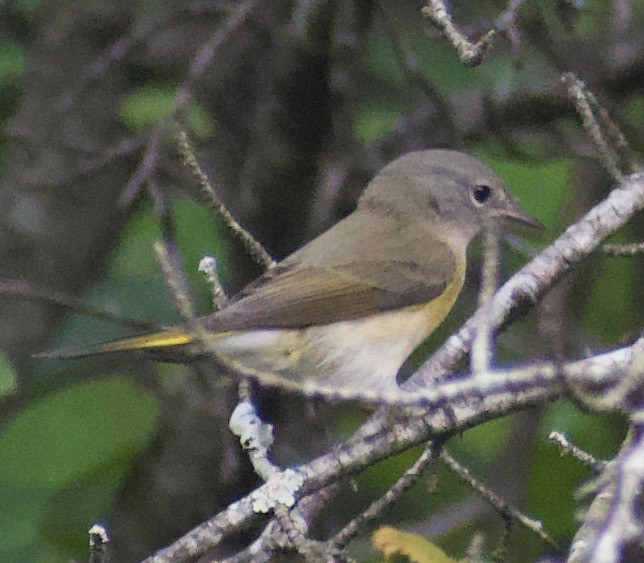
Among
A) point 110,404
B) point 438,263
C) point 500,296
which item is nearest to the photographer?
point 500,296

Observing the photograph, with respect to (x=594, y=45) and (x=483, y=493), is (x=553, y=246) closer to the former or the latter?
(x=483, y=493)

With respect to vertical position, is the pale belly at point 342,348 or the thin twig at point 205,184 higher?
the thin twig at point 205,184

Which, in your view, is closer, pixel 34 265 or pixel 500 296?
pixel 500 296

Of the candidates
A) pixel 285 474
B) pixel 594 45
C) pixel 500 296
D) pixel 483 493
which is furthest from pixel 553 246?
pixel 594 45

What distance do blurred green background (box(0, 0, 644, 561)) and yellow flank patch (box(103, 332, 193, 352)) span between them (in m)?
0.55

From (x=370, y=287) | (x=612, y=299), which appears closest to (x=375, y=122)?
(x=612, y=299)

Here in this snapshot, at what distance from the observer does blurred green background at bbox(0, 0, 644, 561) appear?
330 centimetres

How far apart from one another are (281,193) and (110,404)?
1.06 m

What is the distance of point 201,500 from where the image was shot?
3.86 metres

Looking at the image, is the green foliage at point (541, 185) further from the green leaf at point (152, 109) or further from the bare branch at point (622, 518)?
the bare branch at point (622, 518)

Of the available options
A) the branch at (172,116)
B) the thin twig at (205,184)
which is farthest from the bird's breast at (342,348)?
the branch at (172,116)

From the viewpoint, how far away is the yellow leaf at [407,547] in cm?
234

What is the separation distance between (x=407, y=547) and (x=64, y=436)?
1.31 metres

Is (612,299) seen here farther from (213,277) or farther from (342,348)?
(213,277)
